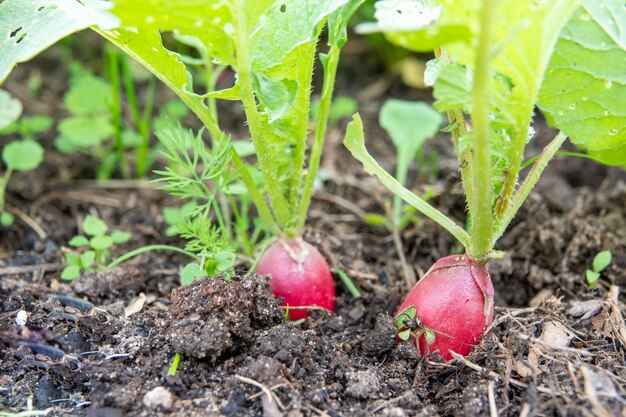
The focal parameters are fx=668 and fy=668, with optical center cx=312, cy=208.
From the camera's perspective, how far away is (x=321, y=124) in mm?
1810

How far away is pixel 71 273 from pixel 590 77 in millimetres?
1490

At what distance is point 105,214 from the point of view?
2504mm

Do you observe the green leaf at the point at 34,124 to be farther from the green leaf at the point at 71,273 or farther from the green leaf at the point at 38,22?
the green leaf at the point at 38,22

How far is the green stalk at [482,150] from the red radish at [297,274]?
1.40 ft

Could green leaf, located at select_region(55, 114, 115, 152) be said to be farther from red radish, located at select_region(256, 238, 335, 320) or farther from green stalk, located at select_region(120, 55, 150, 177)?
red radish, located at select_region(256, 238, 335, 320)

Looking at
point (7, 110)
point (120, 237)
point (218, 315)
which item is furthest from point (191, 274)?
point (7, 110)

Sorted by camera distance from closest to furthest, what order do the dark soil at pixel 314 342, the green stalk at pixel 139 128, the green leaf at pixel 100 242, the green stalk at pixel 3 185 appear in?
the dark soil at pixel 314 342, the green leaf at pixel 100 242, the green stalk at pixel 3 185, the green stalk at pixel 139 128

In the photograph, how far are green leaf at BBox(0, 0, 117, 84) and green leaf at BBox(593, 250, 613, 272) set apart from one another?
4.84ft

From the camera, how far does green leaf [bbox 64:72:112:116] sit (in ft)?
9.07

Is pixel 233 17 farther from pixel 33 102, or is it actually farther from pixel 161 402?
pixel 33 102

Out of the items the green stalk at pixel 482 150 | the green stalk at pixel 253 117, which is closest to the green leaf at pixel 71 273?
the green stalk at pixel 253 117

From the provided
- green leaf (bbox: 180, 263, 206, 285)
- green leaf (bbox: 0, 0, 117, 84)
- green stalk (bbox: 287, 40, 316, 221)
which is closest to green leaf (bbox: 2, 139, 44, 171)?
green leaf (bbox: 0, 0, 117, 84)

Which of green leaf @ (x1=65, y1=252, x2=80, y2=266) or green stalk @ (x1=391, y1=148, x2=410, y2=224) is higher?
green leaf @ (x1=65, y1=252, x2=80, y2=266)

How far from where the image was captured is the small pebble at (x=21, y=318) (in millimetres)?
1657
